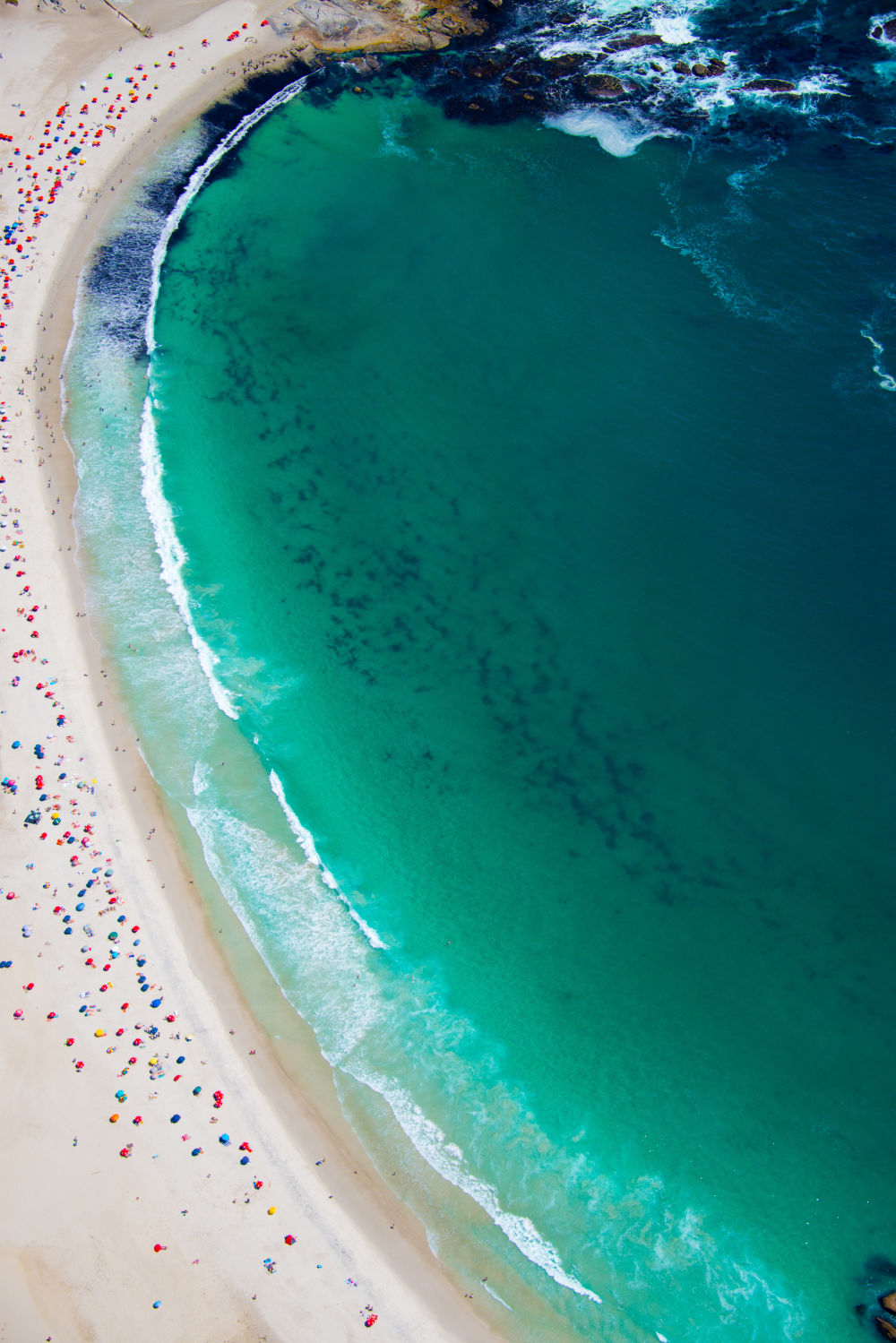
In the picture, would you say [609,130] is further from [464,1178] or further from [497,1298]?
[497,1298]

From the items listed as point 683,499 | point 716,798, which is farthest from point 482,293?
point 716,798

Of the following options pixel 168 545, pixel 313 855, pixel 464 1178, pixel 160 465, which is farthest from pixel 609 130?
pixel 464 1178

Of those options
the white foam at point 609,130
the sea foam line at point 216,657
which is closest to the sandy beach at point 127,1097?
the sea foam line at point 216,657

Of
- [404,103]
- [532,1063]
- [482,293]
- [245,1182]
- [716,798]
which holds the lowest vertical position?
[245,1182]

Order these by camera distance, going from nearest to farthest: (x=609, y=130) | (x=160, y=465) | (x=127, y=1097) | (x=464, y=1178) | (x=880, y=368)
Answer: (x=127, y=1097), (x=464, y=1178), (x=880, y=368), (x=160, y=465), (x=609, y=130)

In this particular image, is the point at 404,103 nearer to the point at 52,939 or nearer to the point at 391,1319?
the point at 52,939

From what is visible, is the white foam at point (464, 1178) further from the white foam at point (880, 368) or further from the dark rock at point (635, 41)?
the dark rock at point (635, 41)

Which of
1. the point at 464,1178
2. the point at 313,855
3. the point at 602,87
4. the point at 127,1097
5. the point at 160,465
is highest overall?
the point at 602,87
